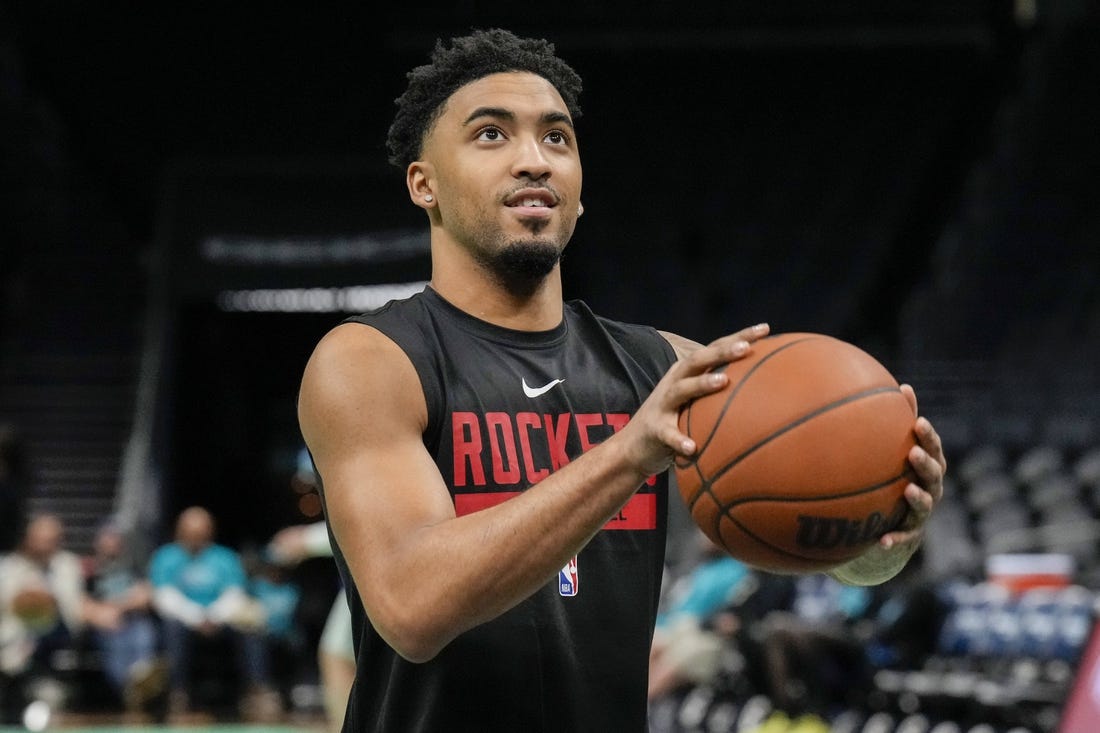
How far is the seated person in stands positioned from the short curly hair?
29.2ft

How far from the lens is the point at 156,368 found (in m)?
16.6

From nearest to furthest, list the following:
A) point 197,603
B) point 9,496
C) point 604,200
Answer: point 9,496 < point 197,603 < point 604,200

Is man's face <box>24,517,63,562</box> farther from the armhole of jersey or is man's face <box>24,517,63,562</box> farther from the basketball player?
the armhole of jersey

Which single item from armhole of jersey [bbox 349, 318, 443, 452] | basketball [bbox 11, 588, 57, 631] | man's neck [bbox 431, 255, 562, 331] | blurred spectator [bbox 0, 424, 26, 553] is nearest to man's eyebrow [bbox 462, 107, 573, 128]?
man's neck [bbox 431, 255, 562, 331]

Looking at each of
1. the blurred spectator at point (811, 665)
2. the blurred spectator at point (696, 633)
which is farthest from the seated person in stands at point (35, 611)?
the blurred spectator at point (811, 665)

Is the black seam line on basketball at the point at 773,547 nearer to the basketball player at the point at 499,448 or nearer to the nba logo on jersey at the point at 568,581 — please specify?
the basketball player at the point at 499,448

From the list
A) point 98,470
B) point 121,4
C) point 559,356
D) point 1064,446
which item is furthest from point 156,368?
point 559,356

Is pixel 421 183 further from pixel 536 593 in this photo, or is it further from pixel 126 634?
pixel 126 634

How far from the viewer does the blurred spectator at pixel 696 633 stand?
8.59 meters

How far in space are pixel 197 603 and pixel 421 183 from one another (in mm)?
10127

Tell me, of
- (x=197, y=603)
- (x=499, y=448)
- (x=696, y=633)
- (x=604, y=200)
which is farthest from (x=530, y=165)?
(x=604, y=200)

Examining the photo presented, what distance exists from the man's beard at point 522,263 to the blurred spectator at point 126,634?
9769 millimetres

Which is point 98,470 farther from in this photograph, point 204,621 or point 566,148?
point 566,148

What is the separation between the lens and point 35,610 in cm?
1093
